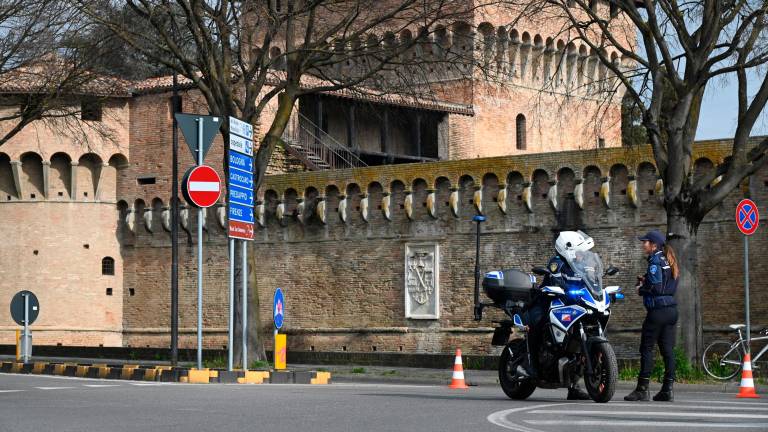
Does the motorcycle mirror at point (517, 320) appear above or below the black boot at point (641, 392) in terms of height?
above

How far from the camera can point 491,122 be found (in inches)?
2238

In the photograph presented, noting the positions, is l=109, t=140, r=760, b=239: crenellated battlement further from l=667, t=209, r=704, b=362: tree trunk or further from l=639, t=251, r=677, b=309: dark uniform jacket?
l=639, t=251, r=677, b=309: dark uniform jacket

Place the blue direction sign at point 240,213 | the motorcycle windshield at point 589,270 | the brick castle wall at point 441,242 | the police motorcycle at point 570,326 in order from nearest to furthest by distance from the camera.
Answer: the police motorcycle at point 570,326 → the motorcycle windshield at point 589,270 → the blue direction sign at point 240,213 → the brick castle wall at point 441,242

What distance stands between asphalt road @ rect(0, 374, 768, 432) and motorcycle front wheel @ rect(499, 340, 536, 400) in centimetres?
15

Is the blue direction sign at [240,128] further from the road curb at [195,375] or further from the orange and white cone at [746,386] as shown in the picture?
the orange and white cone at [746,386]

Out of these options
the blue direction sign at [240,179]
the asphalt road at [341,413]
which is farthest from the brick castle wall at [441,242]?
the asphalt road at [341,413]

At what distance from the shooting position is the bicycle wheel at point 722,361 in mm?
22734

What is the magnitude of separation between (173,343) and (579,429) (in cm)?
2106

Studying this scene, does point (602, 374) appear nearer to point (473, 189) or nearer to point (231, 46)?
point (231, 46)

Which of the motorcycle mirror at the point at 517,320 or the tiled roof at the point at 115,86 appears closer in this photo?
the motorcycle mirror at the point at 517,320

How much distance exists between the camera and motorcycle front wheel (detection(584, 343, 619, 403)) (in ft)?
43.5

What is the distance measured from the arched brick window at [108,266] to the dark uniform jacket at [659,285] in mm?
37045

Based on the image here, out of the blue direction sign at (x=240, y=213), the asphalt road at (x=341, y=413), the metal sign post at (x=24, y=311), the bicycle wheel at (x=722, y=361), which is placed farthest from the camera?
the metal sign post at (x=24, y=311)

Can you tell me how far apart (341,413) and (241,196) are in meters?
9.41
